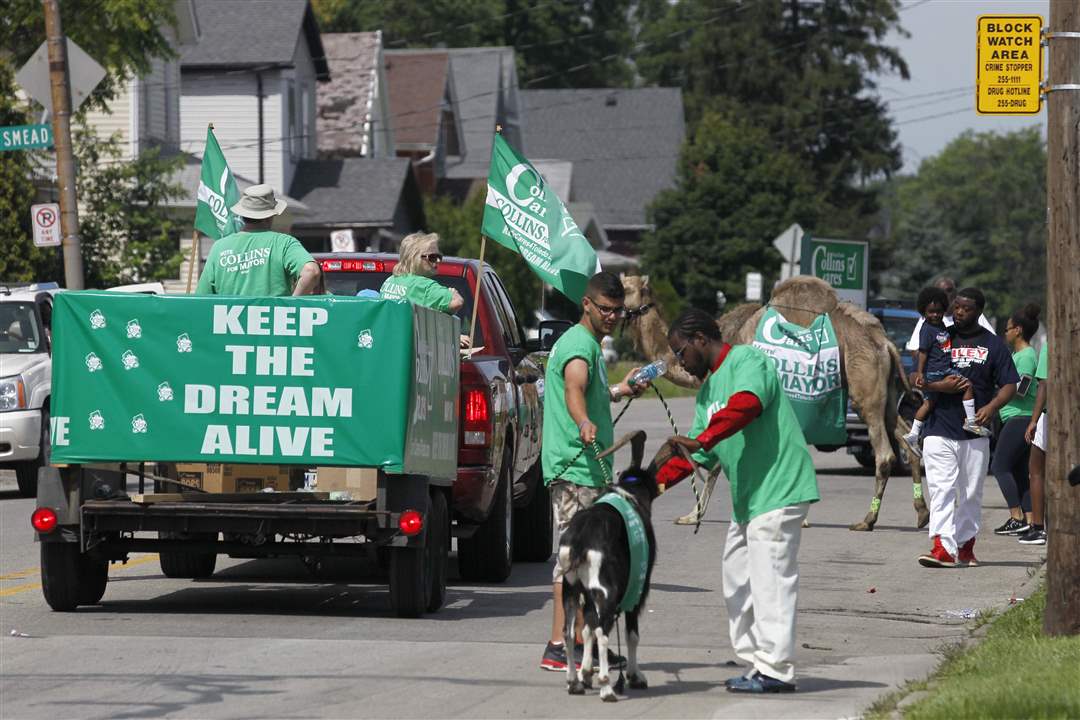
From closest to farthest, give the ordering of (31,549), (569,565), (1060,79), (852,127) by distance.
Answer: (569,565) < (1060,79) < (31,549) < (852,127)

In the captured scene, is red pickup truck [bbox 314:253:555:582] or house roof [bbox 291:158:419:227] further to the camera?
house roof [bbox 291:158:419:227]

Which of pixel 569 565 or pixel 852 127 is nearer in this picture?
pixel 569 565

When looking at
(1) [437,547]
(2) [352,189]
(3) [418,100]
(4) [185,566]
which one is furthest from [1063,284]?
(3) [418,100]

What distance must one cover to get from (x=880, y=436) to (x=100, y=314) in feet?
32.7

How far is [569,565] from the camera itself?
849cm

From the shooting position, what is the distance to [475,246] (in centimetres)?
5756

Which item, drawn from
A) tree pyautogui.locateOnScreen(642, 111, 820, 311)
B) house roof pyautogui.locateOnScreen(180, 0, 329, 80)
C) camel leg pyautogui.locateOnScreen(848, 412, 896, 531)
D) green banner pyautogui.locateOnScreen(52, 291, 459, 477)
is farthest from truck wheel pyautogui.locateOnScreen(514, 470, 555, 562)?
tree pyautogui.locateOnScreen(642, 111, 820, 311)

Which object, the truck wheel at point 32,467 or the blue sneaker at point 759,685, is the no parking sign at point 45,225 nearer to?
the truck wheel at point 32,467

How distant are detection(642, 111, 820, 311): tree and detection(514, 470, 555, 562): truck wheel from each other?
53019 mm

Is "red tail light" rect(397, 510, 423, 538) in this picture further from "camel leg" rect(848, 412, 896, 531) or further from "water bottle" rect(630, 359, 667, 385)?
"camel leg" rect(848, 412, 896, 531)

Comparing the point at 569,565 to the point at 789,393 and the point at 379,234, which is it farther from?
the point at 379,234

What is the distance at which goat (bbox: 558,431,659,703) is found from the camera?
27.6 ft

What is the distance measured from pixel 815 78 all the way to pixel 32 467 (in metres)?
64.3

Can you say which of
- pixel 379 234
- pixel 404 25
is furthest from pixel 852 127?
pixel 379 234
